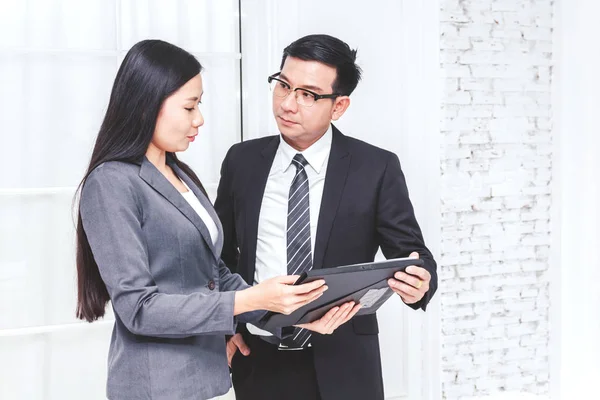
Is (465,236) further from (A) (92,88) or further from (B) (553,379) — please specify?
(A) (92,88)

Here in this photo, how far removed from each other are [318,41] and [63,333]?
1326 millimetres

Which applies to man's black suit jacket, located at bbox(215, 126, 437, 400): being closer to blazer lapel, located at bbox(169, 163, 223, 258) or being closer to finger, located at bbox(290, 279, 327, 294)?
blazer lapel, located at bbox(169, 163, 223, 258)

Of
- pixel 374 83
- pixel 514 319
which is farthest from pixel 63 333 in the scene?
pixel 514 319

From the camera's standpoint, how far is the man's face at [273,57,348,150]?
1.92m

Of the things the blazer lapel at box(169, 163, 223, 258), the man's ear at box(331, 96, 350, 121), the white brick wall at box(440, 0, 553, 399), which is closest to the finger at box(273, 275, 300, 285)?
the blazer lapel at box(169, 163, 223, 258)

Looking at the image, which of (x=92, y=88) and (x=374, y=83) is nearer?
(x=92, y=88)

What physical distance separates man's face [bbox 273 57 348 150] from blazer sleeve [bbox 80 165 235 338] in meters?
0.64

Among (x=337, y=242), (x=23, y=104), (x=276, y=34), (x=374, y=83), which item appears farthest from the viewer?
(x=374, y=83)

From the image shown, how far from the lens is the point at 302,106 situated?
6.31 ft

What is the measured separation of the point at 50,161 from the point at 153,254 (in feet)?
3.57

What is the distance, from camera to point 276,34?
2.44 m

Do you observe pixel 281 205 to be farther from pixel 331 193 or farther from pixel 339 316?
pixel 339 316

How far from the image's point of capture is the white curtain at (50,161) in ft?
7.49

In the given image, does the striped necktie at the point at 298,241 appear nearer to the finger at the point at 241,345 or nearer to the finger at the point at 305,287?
the finger at the point at 241,345
